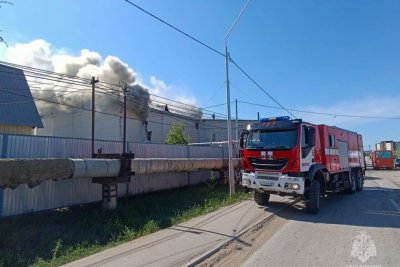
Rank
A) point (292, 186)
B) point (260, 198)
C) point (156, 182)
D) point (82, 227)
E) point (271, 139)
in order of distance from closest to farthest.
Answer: point (82, 227) < point (292, 186) < point (271, 139) < point (260, 198) < point (156, 182)

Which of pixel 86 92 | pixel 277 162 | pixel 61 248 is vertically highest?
pixel 86 92

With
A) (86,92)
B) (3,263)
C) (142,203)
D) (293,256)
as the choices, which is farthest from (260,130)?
(86,92)

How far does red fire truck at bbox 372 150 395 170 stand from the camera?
43.1m

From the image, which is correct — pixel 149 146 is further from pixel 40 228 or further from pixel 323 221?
pixel 323 221

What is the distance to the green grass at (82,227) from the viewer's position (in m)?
7.53

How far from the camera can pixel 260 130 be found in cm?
1248

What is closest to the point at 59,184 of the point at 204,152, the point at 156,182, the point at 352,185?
the point at 156,182

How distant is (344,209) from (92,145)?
9364mm

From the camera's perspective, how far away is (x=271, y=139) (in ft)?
39.5

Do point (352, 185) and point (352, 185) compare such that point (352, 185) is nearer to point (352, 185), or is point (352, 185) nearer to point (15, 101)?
point (352, 185)

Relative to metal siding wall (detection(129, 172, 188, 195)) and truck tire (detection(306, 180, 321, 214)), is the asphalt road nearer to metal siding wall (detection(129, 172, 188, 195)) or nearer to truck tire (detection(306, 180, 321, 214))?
truck tire (detection(306, 180, 321, 214))

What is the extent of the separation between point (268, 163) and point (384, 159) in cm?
3779

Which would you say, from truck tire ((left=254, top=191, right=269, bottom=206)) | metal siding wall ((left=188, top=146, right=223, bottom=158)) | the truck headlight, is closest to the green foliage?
metal siding wall ((left=188, top=146, right=223, bottom=158))

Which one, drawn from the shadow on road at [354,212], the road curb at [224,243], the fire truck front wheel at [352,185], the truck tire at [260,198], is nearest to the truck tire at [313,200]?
the shadow on road at [354,212]
